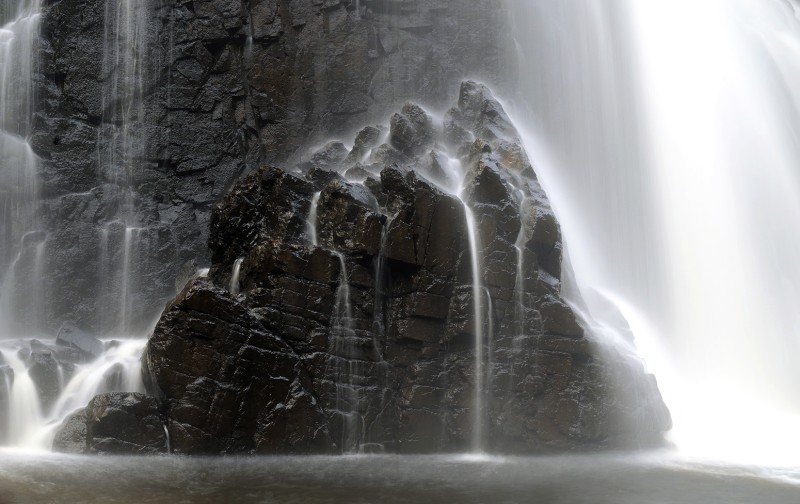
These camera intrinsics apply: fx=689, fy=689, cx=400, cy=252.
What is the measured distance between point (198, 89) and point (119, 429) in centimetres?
1770

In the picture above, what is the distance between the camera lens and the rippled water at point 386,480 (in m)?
11.6

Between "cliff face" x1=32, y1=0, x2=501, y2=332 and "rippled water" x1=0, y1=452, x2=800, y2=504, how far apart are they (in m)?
14.1

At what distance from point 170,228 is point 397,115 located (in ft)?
34.3

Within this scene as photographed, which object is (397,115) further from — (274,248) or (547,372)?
(547,372)

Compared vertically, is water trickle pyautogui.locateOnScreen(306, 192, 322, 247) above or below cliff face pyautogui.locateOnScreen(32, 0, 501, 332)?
below

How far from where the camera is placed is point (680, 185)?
96.2 ft

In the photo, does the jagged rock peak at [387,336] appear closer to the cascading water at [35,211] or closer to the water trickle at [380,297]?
the water trickle at [380,297]

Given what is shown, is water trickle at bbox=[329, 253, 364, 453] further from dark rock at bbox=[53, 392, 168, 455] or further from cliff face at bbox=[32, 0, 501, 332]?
cliff face at bbox=[32, 0, 501, 332]

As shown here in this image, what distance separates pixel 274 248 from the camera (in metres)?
17.6

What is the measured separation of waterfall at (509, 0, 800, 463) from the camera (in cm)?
2431

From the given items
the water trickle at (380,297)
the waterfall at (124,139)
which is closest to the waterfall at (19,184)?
the waterfall at (124,139)

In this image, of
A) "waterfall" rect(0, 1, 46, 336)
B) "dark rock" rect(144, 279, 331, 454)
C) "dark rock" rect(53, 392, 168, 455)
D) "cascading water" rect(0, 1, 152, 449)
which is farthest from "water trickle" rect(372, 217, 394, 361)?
"waterfall" rect(0, 1, 46, 336)

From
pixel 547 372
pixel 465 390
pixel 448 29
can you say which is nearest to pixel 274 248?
pixel 465 390

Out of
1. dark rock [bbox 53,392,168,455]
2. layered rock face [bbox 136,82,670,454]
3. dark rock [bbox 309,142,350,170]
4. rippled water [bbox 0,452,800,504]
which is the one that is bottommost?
rippled water [bbox 0,452,800,504]
